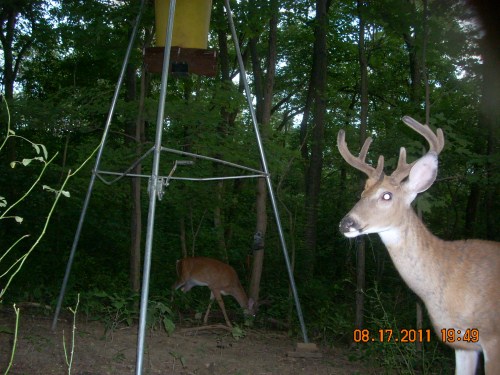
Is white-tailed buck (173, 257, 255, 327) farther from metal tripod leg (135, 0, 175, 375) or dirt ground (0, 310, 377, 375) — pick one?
metal tripod leg (135, 0, 175, 375)

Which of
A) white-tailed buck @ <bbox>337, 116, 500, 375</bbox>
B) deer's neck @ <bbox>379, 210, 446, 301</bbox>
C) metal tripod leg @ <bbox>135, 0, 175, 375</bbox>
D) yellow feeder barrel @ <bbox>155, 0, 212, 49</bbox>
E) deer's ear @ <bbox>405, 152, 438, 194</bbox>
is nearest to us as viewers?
metal tripod leg @ <bbox>135, 0, 175, 375</bbox>

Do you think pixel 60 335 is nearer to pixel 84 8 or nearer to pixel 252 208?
pixel 84 8

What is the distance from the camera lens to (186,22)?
168 inches

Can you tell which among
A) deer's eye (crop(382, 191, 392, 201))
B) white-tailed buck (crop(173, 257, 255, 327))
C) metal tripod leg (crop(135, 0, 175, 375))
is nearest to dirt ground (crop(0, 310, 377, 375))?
metal tripod leg (crop(135, 0, 175, 375))

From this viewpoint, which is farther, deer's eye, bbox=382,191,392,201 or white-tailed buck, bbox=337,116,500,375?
deer's eye, bbox=382,191,392,201

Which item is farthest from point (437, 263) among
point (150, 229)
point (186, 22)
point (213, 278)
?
point (213, 278)

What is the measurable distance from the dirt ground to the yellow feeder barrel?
2.42 meters

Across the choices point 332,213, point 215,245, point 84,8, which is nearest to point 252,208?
point 215,245

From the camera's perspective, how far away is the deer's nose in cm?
364

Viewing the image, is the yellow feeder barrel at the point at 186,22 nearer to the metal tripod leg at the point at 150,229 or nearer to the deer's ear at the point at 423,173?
the metal tripod leg at the point at 150,229

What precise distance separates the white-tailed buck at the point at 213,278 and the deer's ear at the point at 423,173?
4.85 metres

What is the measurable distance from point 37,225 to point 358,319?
7026 millimetres

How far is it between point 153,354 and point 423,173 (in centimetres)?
285

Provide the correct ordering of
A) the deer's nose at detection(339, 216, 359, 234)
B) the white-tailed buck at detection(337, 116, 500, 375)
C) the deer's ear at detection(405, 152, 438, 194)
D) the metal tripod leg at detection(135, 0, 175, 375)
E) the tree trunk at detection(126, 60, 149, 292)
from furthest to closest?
the tree trunk at detection(126, 60, 149, 292)
the deer's ear at detection(405, 152, 438, 194)
the deer's nose at detection(339, 216, 359, 234)
the white-tailed buck at detection(337, 116, 500, 375)
the metal tripod leg at detection(135, 0, 175, 375)
